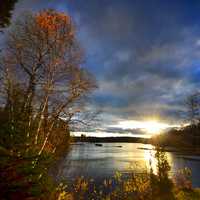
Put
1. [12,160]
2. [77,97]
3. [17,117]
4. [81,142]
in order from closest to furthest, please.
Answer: [12,160]
[17,117]
[77,97]
[81,142]

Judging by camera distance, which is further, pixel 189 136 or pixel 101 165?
pixel 189 136

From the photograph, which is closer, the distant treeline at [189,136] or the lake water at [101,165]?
the lake water at [101,165]

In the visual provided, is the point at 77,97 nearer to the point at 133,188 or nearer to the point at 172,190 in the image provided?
the point at 133,188

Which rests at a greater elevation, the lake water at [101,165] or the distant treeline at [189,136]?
the distant treeline at [189,136]

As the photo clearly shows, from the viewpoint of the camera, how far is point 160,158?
10781 mm

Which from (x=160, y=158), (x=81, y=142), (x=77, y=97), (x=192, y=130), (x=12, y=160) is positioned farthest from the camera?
(x=192, y=130)

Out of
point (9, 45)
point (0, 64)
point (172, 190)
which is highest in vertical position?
point (9, 45)

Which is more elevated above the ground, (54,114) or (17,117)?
(54,114)

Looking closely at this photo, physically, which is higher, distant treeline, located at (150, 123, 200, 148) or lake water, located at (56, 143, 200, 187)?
distant treeline, located at (150, 123, 200, 148)

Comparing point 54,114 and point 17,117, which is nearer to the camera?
point 17,117

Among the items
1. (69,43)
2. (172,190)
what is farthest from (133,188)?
(69,43)

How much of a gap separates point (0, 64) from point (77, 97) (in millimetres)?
2883

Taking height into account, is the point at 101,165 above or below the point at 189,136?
below

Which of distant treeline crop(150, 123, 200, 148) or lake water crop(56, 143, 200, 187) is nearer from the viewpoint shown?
lake water crop(56, 143, 200, 187)
